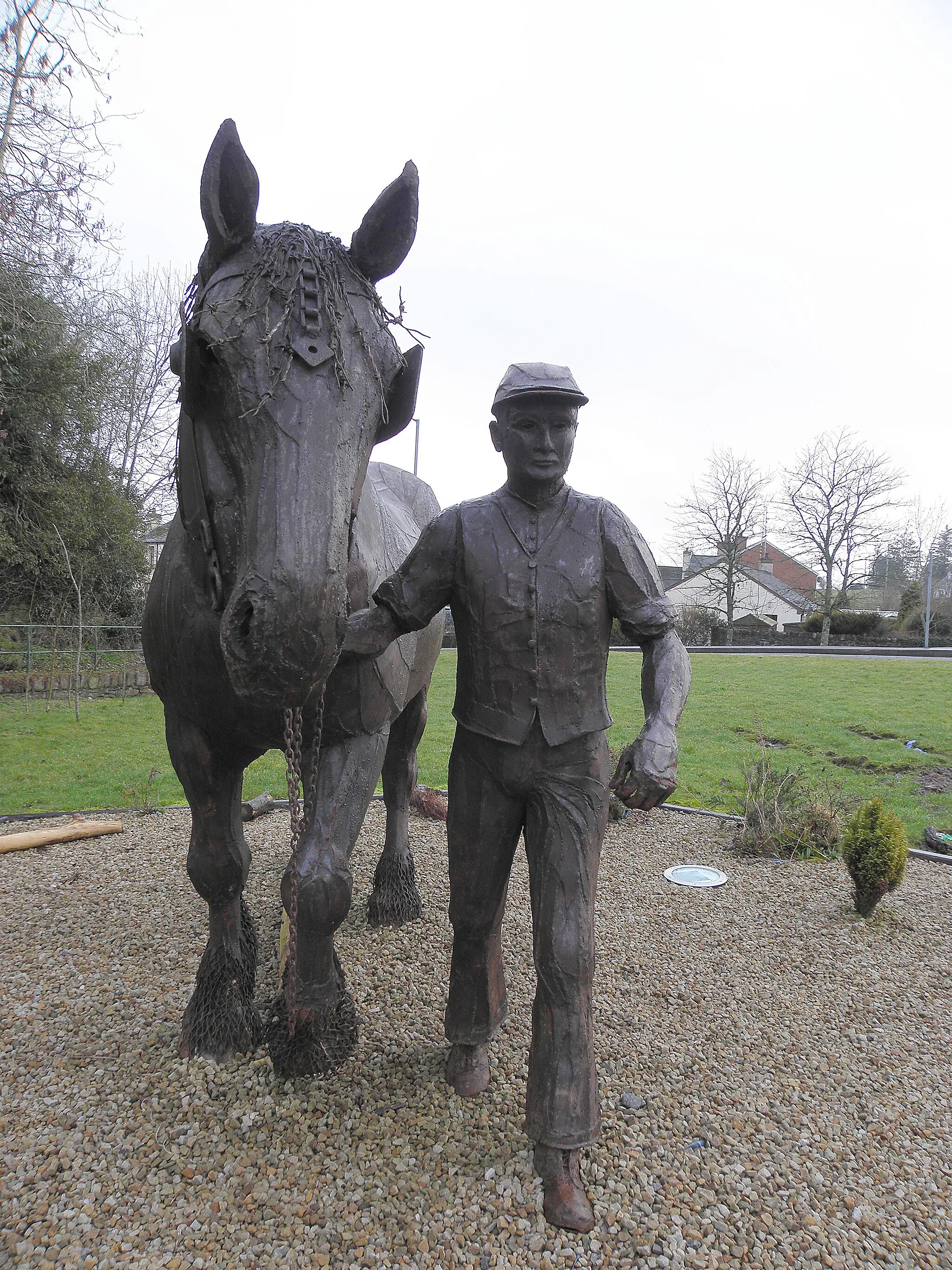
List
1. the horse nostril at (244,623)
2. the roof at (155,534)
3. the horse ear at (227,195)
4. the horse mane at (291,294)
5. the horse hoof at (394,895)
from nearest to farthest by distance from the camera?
1. the horse nostril at (244,623)
2. the horse mane at (291,294)
3. the horse ear at (227,195)
4. the horse hoof at (394,895)
5. the roof at (155,534)

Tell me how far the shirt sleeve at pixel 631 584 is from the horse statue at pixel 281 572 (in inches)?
29.2

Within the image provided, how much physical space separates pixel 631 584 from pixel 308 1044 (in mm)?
1994

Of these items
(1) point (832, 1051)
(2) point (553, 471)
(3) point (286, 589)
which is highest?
(2) point (553, 471)

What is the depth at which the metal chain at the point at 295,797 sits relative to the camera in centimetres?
221

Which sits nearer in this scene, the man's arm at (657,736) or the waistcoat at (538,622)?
the man's arm at (657,736)

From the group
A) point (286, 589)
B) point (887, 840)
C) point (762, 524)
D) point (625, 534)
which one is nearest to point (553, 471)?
point (625, 534)

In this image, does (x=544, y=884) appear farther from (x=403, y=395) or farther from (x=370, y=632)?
(x=403, y=395)

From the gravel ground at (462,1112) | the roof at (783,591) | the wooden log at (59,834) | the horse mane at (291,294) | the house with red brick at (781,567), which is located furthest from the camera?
the house with red brick at (781,567)

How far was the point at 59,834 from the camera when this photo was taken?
18.9 ft

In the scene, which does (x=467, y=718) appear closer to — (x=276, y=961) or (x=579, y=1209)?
(x=579, y=1209)

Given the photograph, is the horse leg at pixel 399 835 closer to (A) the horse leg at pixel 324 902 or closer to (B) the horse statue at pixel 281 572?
(B) the horse statue at pixel 281 572

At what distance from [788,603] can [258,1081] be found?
45812 millimetres

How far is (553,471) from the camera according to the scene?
91.2 inches

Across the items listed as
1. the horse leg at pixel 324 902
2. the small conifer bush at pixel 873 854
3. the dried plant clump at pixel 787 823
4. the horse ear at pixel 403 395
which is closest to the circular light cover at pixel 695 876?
the dried plant clump at pixel 787 823
